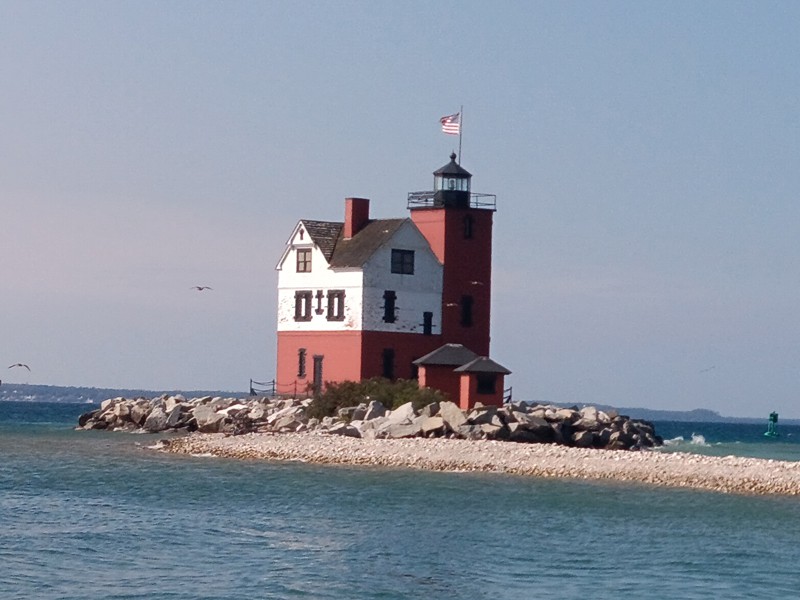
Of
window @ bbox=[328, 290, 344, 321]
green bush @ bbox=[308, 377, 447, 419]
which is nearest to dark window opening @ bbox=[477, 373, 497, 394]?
green bush @ bbox=[308, 377, 447, 419]

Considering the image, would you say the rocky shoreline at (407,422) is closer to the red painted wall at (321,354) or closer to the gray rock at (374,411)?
the gray rock at (374,411)

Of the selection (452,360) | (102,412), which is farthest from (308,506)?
(102,412)

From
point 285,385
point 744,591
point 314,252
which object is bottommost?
point 744,591

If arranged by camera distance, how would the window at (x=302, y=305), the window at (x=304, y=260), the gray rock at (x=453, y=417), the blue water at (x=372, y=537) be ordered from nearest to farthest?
the blue water at (x=372, y=537)
the gray rock at (x=453, y=417)
the window at (x=302, y=305)
the window at (x=304, y=260)

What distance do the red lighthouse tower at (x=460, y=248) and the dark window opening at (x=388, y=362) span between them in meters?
2.07

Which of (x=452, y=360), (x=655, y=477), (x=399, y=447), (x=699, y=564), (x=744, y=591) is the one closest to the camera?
(x=744, y=591)

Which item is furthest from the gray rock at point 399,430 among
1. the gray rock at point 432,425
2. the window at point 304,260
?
the window at point 304,260

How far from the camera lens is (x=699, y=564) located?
24.1 meters

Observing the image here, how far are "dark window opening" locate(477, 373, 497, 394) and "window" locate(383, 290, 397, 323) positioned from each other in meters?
5.57

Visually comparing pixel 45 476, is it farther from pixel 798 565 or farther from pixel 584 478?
Answer: pixel 798 565

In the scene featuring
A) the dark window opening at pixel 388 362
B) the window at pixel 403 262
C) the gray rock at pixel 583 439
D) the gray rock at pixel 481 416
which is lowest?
the gray rock at pixel 583 439

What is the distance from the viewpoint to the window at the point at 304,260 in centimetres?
5291

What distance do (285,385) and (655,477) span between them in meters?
21.0

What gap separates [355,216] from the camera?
174 ft
